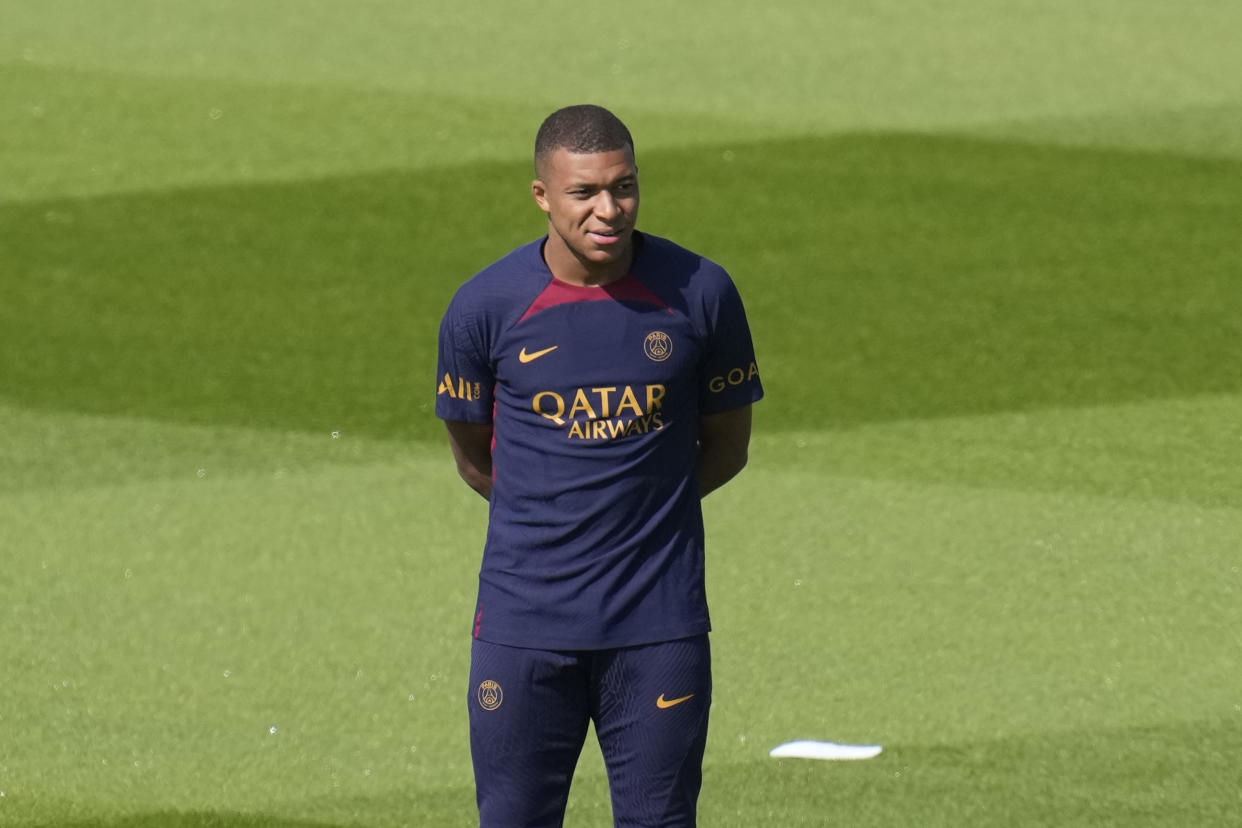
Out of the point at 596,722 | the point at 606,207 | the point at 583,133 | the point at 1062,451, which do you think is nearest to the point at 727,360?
the point at 606,207

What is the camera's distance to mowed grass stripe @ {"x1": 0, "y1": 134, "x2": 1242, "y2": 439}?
11734 millimetres

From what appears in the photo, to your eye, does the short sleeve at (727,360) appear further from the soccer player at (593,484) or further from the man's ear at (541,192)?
the man's ear at (541,192)

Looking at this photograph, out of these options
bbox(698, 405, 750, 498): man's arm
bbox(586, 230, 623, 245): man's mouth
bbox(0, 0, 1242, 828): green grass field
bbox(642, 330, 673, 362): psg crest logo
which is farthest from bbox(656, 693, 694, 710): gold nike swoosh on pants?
bbox(0, 0, 1242, 828): green grass field

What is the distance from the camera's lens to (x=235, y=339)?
1265 centimetres

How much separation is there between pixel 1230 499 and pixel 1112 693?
248cm

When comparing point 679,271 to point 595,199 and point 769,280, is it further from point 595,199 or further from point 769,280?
point 769,280

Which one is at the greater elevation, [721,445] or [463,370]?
[463,370]

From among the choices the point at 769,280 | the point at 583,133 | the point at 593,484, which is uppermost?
the point at 583,133

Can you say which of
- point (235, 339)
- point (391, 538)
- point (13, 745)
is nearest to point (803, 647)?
point (391, 538)

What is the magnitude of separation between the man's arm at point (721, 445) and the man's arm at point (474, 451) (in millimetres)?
543

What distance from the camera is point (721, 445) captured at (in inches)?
204

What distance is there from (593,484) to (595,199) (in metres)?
0.65

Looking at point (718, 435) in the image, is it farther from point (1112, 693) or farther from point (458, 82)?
point (458, 82)

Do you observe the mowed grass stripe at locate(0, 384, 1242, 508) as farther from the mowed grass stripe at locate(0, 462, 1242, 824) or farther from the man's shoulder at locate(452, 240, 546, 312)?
the man's shoulder at locate(452, 240, 546, 312)
